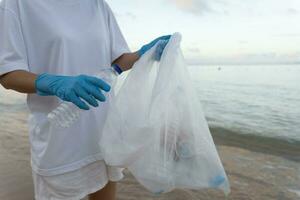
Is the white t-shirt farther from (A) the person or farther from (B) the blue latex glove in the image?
(B) the blue latex glove

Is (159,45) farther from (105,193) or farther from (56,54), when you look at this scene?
(105,193)

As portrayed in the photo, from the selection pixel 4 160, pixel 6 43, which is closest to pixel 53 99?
pixel 6 43

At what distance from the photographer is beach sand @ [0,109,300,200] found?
10.7 feet

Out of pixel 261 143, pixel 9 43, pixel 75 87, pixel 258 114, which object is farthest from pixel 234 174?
pixel 258 114

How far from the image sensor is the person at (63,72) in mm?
1312

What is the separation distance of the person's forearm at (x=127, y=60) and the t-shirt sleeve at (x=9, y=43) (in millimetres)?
519

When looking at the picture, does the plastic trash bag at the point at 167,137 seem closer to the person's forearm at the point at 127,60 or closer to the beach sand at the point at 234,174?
the person's forearm at the point at 127,60

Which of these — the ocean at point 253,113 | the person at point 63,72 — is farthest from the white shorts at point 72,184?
the ocean at point 253,113

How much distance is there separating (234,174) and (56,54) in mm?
3060

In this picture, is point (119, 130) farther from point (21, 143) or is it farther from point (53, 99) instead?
point (21, 143)

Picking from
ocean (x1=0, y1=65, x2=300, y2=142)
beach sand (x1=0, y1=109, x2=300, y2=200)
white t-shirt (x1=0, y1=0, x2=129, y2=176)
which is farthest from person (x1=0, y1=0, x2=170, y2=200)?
ocean (x1=0, y1=65, x2=300, y2=142)

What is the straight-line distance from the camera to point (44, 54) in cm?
144

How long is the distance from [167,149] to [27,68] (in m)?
0.64

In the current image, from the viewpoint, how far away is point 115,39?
5.65 feet
